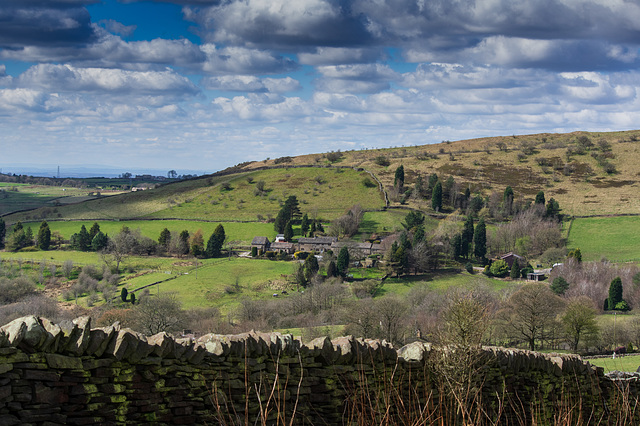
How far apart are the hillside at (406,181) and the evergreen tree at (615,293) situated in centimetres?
3896

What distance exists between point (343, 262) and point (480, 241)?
24.1m

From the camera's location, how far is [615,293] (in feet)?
252

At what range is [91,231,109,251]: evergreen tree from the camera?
111500 mm

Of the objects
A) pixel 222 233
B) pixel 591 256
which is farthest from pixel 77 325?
pixel 222 233

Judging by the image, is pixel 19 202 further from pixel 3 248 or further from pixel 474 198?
pixel 474 198

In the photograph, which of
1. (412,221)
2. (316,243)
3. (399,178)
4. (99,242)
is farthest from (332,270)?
(99,242)

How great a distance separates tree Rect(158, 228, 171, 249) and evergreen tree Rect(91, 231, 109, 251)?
32.0ft

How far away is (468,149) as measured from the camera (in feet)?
531

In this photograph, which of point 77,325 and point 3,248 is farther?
point 3,248

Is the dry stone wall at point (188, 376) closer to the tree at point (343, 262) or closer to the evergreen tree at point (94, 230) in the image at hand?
the tree at point (343, 262)

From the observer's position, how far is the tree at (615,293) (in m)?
76.8

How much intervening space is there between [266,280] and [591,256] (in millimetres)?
51480

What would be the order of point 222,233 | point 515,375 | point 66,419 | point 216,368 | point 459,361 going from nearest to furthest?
point 66,419
point 216,368
point 459,361
point 515,375
point 222,233

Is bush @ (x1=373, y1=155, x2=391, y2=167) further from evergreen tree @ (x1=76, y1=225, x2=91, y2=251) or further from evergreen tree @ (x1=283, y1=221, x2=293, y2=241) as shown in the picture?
evergreen tree @ (x1=76, y1=225, x2=91, y2=251)
